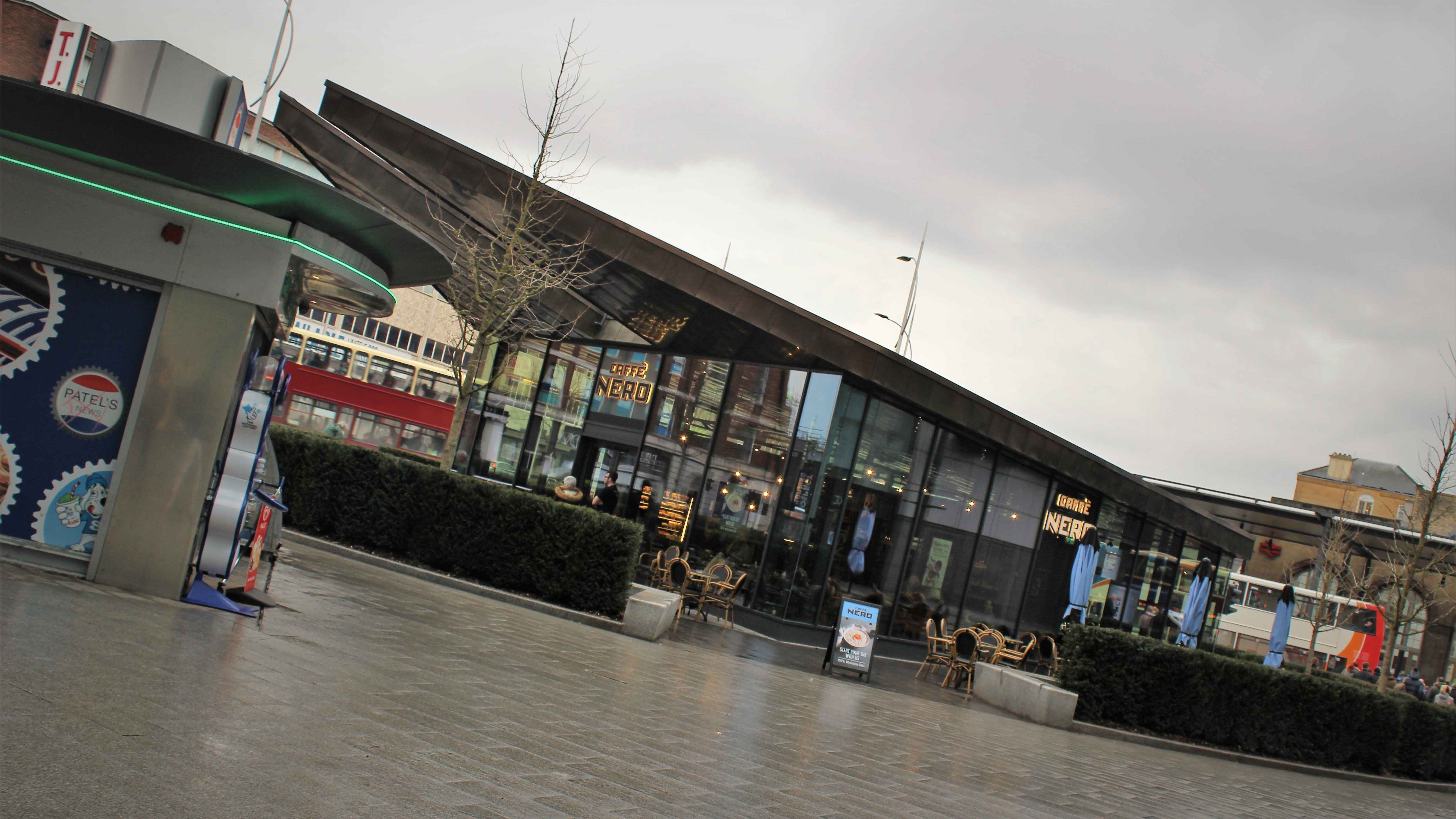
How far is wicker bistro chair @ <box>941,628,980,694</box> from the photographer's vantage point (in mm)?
15477

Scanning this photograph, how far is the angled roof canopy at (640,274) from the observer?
51.2ft

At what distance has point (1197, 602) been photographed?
23.5 metres

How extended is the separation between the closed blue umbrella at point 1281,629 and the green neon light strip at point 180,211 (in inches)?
864

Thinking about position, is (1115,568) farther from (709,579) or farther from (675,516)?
(709,579)

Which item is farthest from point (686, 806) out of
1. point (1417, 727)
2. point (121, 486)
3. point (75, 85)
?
point (1417, 727)

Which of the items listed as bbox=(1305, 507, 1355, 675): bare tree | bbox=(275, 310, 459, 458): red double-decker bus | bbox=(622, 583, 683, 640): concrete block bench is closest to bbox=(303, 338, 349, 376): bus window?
bbox=(275, 310, 459, 458): red double-decker bus

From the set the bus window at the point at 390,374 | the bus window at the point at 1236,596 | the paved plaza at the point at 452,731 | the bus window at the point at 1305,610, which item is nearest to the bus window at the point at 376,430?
the bus window at the point at 390,374

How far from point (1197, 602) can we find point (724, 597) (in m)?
13.5

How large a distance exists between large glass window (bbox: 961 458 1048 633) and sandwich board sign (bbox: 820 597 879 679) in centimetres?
717

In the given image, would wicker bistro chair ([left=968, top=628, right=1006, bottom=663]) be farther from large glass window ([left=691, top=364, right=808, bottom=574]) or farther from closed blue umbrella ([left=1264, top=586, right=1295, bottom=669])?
closed blue umbrella ([left=1264, top=586, right=1295, bottom=669])

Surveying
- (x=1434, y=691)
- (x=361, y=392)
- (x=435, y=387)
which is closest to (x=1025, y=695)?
(x=1434, y=691)

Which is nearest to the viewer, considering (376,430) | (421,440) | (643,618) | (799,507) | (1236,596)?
(643,618)

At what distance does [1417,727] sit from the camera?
669 inches

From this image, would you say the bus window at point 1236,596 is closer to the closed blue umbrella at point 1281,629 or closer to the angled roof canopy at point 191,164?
the closed blue umbrella at point 1281,629
